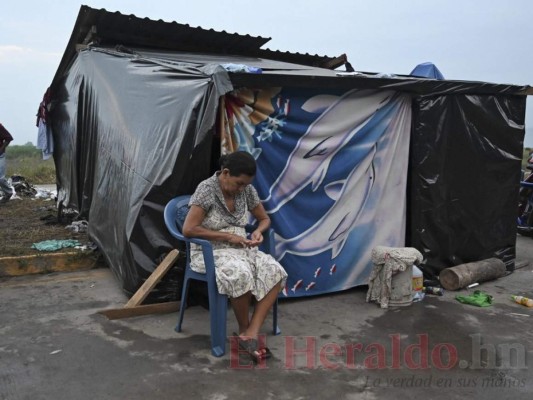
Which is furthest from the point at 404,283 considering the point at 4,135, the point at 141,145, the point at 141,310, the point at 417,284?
the point at 4,135

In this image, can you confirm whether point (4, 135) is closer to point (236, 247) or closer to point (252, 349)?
point (236, 247)

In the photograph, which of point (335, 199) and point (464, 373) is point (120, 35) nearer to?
point (335, 199)

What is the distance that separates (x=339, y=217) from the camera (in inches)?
183

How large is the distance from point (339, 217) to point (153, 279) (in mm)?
1804

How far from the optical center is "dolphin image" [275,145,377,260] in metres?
4.48

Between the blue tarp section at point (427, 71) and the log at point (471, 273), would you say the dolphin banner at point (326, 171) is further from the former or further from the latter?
the blue tarp section at point (427, 71)

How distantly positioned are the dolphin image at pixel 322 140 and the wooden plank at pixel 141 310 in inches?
45.2

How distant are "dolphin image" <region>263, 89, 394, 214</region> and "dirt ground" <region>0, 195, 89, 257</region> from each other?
2.60 metres

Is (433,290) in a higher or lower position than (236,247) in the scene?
lower

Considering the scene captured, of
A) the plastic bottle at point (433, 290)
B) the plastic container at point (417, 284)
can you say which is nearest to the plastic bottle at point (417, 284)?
the plastic container at point (417, 284)

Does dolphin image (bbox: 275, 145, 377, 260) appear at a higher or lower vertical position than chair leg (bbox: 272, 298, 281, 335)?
higher

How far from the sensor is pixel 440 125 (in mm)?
5016

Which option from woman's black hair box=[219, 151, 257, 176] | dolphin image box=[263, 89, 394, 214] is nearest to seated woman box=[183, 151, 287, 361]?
woman's black hair box=[219, 151, 257, 176]

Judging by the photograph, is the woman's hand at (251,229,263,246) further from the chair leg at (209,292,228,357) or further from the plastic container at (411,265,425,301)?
Answer: the plastic container at (411,265,425,301)
